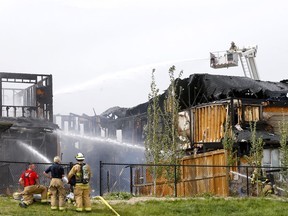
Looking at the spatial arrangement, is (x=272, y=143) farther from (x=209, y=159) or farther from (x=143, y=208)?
(x=143, y=208)

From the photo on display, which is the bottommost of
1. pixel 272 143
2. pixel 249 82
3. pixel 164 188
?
pixel 164 188

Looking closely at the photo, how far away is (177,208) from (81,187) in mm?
3127

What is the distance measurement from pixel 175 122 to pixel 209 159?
260cm

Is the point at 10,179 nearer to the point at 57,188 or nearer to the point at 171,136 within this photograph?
the point at 171,136

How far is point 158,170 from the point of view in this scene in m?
30.7

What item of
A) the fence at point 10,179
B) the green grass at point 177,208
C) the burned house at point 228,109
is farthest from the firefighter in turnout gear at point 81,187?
the burned house at point 228,109

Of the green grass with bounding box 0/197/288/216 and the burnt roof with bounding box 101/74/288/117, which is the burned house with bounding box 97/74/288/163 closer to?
the burnt roof with bounding box 101/74/288/117

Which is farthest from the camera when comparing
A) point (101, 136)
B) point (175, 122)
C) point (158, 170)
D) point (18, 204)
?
point (101, 136)

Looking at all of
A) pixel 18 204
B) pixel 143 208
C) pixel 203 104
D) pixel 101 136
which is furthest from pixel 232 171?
pixel 101 136

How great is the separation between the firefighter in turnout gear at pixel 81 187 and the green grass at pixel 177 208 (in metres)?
0.30

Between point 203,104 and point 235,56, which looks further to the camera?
point 235,56

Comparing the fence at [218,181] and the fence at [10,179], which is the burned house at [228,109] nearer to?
the fence at [218,181]

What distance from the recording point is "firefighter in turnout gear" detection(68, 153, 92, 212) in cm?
2084

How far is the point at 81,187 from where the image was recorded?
21062 millimetres
